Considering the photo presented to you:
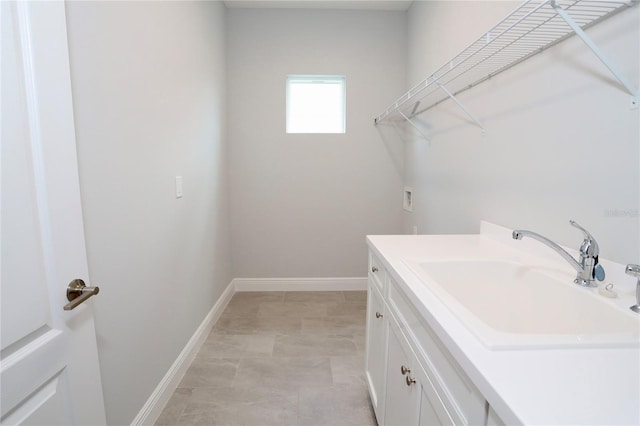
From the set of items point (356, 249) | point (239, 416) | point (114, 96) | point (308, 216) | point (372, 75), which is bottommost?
point (239, 416)

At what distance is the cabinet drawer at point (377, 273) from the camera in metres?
1.32

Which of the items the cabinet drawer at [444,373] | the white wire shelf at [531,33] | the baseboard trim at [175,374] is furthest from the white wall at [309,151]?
the cabinet drawer at [444,373]

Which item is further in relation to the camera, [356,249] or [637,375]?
[356,249]

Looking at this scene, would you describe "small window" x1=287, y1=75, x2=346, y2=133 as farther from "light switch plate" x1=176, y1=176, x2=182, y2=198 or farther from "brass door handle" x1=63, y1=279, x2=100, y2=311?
"brass door handle" x1=63, y1=279, x2=100, y2=311

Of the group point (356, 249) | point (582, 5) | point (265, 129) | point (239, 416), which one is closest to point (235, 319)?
point (239, 416)

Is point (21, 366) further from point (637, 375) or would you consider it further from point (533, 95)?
point (533, 95)

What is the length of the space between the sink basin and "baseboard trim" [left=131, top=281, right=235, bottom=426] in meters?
1.43

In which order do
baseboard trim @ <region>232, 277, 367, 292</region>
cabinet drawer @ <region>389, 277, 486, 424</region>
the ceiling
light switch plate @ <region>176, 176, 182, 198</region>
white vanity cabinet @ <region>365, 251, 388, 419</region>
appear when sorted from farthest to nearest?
baseboard trim @ <region>232, 277, 367, 292</region> → the ceiling → light switch plate @ <region>176, 176, 182, 198</region> → white vanity cabinet @ <region>365, 251, 388, 419</region> → cabinet drawer @ <region>389, 277, 486, 424</region>

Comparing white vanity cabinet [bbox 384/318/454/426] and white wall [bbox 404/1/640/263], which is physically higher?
white wall [bbox 404/1/640/263]

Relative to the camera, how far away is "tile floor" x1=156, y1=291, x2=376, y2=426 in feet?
5.19

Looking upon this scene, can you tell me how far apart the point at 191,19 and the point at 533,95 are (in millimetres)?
2043

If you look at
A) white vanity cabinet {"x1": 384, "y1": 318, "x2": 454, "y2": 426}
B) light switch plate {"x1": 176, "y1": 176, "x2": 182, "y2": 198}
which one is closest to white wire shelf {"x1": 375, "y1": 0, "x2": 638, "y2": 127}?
white vanity cabinet {"x1": 384, "y1": 318, "x2": 454, "y2": 426}

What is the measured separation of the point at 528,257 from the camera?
1.22 meters

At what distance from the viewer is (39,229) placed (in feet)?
2.26
